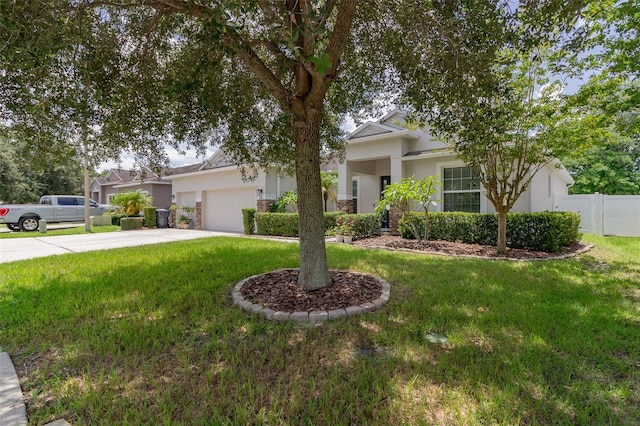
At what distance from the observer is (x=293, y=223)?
12141mm

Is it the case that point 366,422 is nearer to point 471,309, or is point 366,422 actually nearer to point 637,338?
point 471,309

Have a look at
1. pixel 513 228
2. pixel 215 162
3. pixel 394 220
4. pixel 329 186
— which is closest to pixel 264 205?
pixel 329 186

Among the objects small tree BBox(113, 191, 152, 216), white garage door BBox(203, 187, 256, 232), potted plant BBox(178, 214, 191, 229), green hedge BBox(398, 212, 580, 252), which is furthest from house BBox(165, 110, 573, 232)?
small tree BBox(113, 191, 152, 216)

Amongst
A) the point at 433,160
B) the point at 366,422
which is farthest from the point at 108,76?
the point at 433,160

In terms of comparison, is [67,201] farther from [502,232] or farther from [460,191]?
[502,232]

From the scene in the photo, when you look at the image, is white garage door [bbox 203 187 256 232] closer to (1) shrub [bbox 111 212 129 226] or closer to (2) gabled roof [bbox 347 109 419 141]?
(1) shrub [bbox 111 212 129 226]

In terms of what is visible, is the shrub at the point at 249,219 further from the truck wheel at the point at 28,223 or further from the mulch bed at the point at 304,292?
the truck wheel at the point at 28,223

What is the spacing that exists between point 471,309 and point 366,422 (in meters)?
2.61

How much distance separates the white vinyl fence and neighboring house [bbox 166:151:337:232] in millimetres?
11008

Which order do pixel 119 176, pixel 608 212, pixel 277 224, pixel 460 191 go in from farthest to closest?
pixel 119 176 < pixel 277 224 < pixel 608 212 < pixel 460 191

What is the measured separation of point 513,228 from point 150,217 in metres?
18.2

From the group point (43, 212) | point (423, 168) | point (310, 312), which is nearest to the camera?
point (310, 312)

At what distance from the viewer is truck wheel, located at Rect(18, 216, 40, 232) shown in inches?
620

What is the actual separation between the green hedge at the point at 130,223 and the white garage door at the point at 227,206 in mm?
3556
